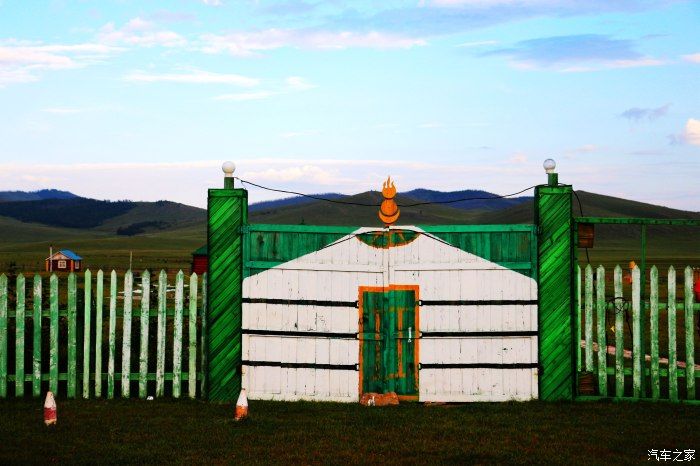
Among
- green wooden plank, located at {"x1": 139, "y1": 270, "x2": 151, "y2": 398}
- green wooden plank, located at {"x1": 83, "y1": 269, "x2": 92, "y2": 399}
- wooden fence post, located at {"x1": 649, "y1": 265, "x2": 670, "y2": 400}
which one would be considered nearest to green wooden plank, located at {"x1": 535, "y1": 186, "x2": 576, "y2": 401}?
wooden fence post, located at {"x1": 649, "y1": 265, "x2": 670, "y2": 400}

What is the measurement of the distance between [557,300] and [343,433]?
4.12 metres

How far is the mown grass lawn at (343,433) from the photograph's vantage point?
Result: 30.2 ft

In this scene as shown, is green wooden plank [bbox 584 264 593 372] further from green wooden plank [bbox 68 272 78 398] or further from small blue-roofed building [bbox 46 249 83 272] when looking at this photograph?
small blue-roofed building [bbox 46 249 83 272]

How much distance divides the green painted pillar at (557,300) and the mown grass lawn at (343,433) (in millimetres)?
390

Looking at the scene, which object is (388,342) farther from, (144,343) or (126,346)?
(126,346)

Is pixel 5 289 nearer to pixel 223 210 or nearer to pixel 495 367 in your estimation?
pixel 223 210

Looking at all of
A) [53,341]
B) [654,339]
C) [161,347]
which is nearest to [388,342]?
[161,347]

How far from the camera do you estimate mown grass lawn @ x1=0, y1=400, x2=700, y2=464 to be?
920cm

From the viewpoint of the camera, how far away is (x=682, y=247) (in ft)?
476

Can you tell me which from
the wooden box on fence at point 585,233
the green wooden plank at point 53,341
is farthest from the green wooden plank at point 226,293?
the wooden box on fence at point 585,233

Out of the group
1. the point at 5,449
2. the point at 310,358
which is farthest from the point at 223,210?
the point at 5,449

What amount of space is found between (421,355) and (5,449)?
588cm

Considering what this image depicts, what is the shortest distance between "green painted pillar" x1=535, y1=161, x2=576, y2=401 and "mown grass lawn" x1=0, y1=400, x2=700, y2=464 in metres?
0.39

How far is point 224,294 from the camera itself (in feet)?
41.4
